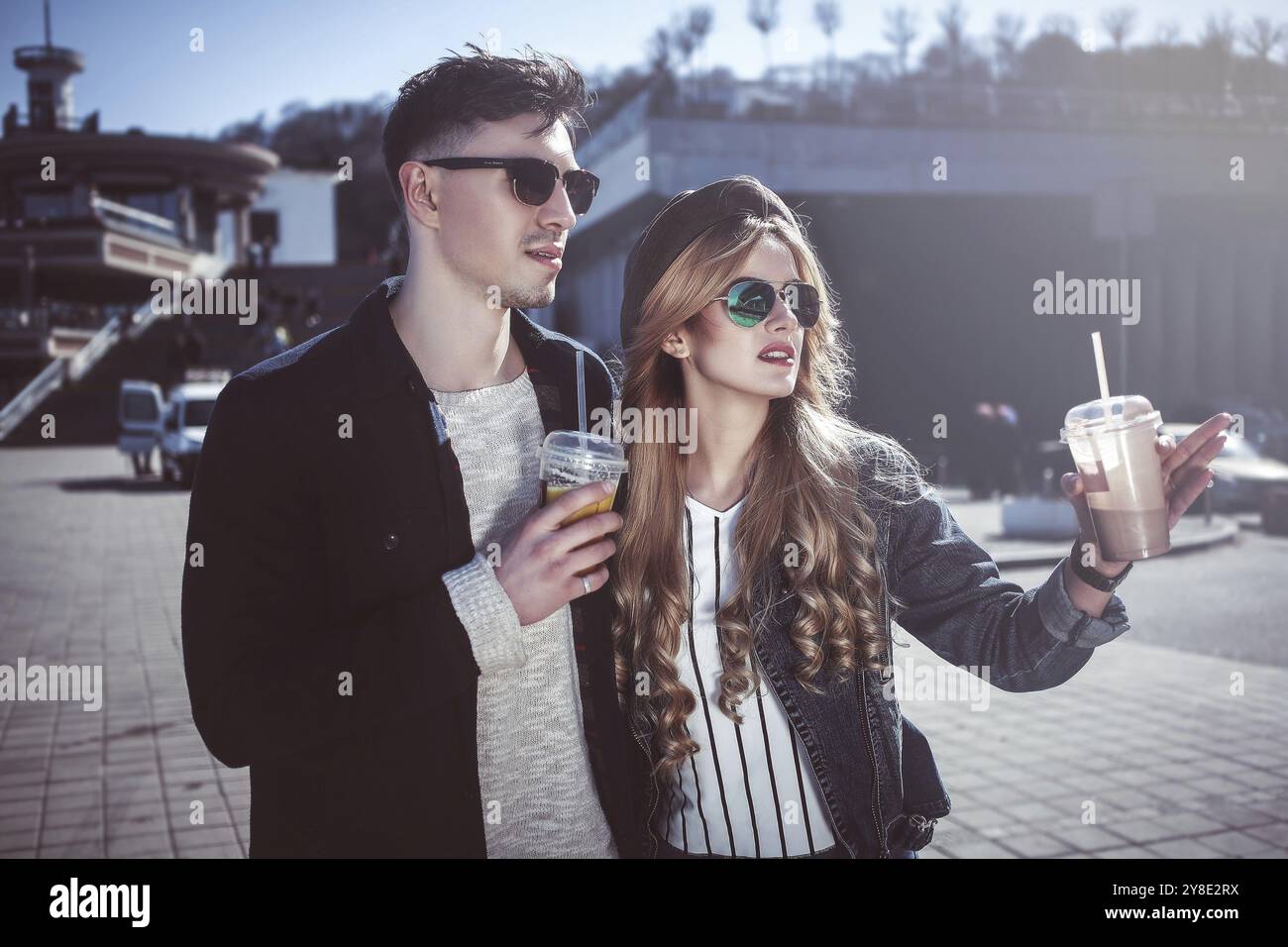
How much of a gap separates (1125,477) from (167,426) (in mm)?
23287

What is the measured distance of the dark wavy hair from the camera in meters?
2.60

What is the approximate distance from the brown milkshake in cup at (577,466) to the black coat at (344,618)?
24 cm

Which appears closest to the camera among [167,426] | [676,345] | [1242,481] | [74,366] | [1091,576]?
[1091,576]

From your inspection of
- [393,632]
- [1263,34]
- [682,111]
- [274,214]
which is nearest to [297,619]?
[393,632]

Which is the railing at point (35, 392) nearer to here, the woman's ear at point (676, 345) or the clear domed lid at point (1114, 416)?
the woman's ear at point (676, 345)

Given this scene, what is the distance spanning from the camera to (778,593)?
251 centimetres

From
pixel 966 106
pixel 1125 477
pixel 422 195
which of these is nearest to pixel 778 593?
pixel 1125 477

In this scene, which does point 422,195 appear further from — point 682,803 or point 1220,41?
point 1220,41

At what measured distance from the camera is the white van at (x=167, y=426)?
2202cm

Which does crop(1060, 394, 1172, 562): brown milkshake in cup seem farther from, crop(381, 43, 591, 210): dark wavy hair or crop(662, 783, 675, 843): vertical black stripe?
crop(381, 43, 591, 210): dark wavy hair

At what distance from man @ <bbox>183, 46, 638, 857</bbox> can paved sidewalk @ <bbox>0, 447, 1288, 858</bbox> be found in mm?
3032

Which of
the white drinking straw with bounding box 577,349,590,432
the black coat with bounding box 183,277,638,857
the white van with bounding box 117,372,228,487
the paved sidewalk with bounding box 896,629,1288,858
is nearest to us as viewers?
the black coat with bounding box 183,277,638,857

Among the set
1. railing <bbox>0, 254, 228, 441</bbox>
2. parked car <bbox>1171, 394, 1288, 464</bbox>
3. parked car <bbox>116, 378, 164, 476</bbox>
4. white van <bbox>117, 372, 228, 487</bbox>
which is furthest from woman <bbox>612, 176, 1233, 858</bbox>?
A: railing <bbox>0, 254, 228, 441</bbox>

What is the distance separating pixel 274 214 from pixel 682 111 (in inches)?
1275
